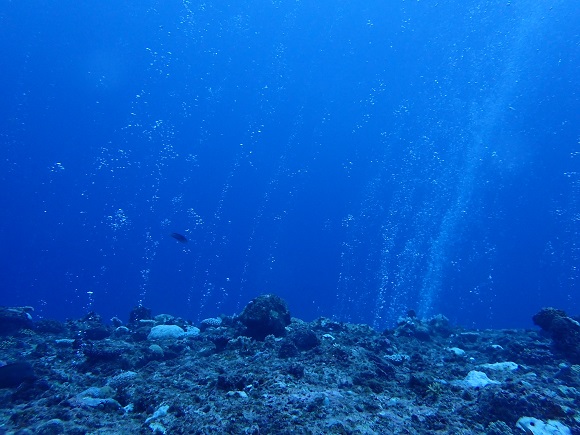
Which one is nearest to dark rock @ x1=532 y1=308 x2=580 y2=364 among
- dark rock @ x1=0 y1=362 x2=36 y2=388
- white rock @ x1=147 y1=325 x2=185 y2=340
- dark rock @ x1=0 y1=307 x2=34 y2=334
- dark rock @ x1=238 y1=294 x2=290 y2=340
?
dark rock @ x1=238 y1=294 x2=290 y2=340

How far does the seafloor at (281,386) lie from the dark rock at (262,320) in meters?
0.03

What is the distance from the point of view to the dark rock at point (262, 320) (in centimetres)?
1165

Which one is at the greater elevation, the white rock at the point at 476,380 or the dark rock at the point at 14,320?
the dark rock at the point at 14,320

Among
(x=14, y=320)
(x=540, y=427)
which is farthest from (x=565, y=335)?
(x=14, y=320)

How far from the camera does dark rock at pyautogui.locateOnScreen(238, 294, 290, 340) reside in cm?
1165

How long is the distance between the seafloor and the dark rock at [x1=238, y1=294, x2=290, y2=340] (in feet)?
0.11

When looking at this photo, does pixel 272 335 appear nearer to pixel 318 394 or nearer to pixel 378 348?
pixel 378 348

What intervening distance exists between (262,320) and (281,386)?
485cm

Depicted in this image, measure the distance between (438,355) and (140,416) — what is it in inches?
396

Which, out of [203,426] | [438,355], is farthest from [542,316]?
[203,426]

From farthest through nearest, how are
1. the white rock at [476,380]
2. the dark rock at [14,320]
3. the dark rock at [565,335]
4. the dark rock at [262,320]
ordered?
the dark rock at [14,320], the dark rock at [262,320], the dark rock at [565,335], the white rock at [476,380]

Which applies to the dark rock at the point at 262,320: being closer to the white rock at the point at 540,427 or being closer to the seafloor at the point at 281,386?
the seafloor at the point at 281,386

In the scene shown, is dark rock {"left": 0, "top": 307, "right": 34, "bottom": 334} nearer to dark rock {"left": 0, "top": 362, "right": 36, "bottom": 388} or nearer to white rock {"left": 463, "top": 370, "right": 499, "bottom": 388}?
dark rock {"left": 0, "top": 362, "right": 36, "bottom": 388}

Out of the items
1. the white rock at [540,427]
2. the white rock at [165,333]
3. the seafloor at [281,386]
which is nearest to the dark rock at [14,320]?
the seafloor at [281,386]
